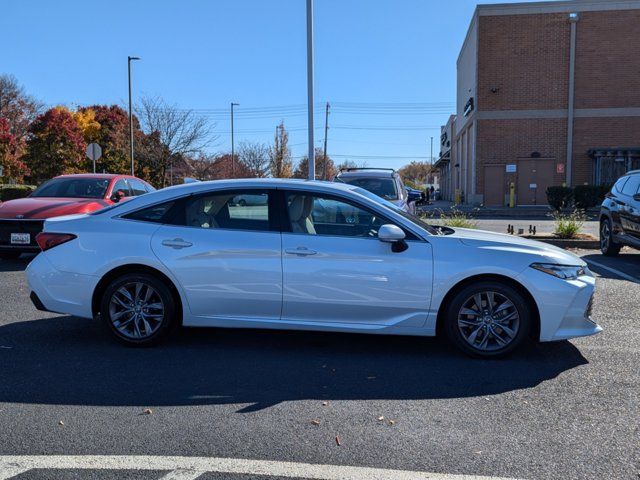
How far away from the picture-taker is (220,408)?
4.03 meters

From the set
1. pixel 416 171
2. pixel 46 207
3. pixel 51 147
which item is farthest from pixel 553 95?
pixel 416 171

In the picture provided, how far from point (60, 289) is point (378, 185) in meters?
A: 8.32

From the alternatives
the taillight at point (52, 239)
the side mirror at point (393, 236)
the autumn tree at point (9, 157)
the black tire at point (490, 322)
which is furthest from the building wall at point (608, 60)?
the autumn tree at point (9, 157)

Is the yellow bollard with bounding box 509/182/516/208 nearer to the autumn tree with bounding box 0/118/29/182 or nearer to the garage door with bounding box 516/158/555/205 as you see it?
the garage door with bounding box 516/158/555/205

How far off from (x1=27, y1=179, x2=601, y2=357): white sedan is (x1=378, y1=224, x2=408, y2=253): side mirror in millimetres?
12

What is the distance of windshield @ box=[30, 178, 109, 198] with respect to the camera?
1124cm

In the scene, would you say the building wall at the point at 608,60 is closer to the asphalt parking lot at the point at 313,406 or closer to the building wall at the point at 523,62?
the building wall at the point at 523,62

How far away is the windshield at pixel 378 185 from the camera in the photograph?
40.7ft

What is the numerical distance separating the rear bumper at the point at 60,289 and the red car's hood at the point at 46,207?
496 centimetres

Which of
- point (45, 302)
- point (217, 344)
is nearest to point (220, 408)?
point (217, 344)

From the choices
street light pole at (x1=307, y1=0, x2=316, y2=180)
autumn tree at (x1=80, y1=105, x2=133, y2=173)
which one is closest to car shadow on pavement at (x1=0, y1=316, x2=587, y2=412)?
street light pole at (x1=307, y1=0, x2=316, y2=180)

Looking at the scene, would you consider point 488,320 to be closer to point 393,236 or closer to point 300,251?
point 393,236

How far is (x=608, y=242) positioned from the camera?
A: 11727 mm

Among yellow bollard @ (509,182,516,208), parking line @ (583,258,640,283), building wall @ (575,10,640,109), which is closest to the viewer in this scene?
parking line @ (583,258,640,283)
